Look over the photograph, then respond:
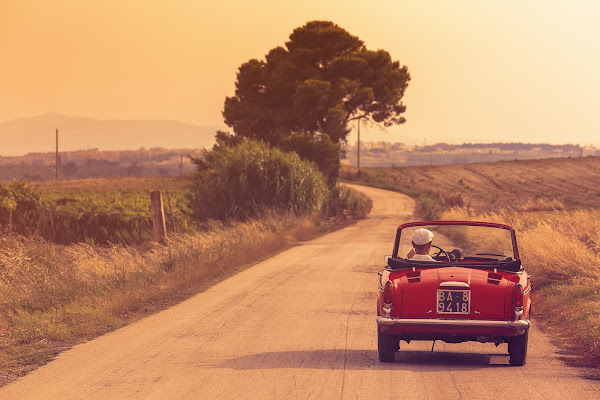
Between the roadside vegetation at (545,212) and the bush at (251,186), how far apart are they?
8523mm

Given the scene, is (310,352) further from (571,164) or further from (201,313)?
(571,164)

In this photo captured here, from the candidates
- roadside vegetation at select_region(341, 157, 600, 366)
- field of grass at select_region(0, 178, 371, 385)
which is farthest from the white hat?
field of grass at select_region(0, 178, 371, 385)

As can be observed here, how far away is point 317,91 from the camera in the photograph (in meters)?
55.8

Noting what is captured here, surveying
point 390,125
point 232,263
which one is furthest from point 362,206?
point 232,263

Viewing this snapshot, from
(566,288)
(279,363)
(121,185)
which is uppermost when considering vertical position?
(279,363)

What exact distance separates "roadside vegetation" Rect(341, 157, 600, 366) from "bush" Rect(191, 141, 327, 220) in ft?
28.0

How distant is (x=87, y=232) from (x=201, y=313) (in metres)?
32.7

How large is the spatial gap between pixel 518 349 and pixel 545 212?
4209 centimetres

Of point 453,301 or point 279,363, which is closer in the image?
point 453,301

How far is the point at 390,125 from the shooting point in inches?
2504

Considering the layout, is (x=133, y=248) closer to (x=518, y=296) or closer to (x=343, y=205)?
(x=518, y=296)

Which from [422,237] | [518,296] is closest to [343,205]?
[422,237]

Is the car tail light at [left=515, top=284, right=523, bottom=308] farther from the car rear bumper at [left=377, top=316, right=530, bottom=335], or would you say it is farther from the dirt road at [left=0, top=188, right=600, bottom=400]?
the dirt road at [left=0, top=188, right=600, bottom=400]

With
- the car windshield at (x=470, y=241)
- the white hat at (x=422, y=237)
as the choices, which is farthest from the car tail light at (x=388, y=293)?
the car windshield at (x=470, y=241)
